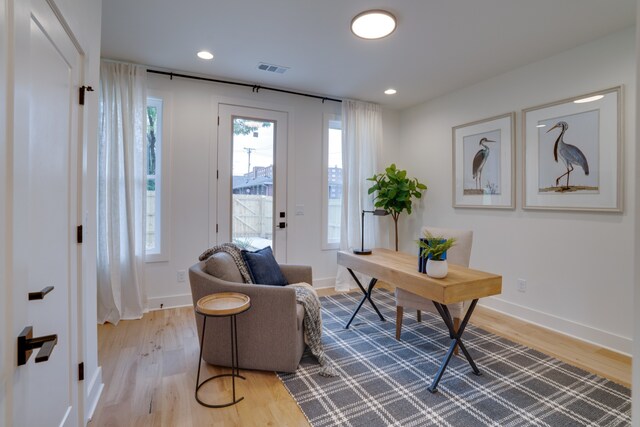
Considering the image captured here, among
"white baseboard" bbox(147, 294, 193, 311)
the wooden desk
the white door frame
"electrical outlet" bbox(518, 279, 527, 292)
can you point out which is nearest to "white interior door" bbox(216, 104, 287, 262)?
"white baseboard" bbox(147, 294, 193, 311)

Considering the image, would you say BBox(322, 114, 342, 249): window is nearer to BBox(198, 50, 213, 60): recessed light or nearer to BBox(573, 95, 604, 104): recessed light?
BBox(198, 50, 213, 60): recessed light

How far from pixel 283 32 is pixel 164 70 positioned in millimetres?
1650

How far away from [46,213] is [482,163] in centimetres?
407

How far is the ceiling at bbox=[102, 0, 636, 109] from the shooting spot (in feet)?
7.82

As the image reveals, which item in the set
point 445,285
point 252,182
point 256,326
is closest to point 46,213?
point 256,326

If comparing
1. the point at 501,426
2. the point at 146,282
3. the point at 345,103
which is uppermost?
the point at 345,103

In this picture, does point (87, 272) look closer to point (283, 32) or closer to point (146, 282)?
point (146, 282)

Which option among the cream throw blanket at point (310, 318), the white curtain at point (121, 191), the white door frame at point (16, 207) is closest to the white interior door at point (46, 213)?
the white door frame at point (16, 207)

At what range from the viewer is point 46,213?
4.00ft

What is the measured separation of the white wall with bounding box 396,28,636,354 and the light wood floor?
0.29 metres

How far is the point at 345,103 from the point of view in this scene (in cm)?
445

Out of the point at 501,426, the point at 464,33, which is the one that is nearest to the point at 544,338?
the point at 501,426

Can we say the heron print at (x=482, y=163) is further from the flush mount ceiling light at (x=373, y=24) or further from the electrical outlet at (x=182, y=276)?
the electrical outlet at (x=182, y=276)

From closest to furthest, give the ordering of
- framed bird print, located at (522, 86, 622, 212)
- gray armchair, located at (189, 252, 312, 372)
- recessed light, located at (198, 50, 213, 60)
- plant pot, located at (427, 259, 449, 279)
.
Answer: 1. plant pot, located at (427, 259, 449, 279)
2. gray armchair, located at (189, 252, 312, 372)
3. framed bird print, located at (522, 86, 622, 212)
4. recessed light, located at (198, 50, 213, 60)
